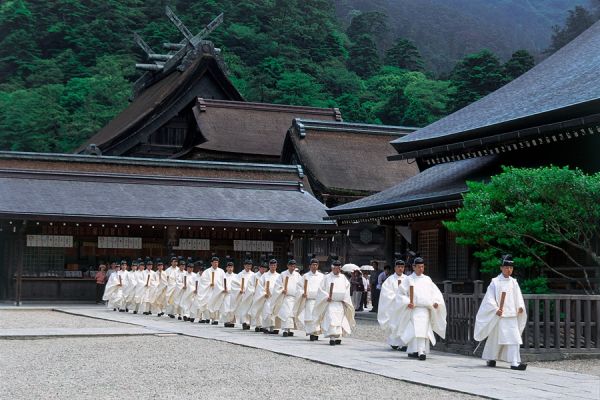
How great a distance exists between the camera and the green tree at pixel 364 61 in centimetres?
6769

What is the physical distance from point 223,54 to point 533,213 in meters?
44.9

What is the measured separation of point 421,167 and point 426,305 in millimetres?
13221

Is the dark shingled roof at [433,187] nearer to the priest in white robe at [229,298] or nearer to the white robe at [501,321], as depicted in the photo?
the priest in white robe at [229,298]

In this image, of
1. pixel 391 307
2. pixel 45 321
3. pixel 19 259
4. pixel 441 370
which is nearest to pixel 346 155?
pixel 19 259

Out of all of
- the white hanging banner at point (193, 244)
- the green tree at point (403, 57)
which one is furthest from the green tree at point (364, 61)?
the white hanging banner at point (193, 244)

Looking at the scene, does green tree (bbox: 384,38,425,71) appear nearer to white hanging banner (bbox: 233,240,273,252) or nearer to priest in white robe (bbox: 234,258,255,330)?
white hanging banner (bbox: 233,240,273,252)

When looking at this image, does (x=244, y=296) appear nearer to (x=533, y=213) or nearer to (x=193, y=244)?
(x=533, y=213)

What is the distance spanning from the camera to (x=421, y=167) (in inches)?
1032

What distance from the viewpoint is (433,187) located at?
21.9m

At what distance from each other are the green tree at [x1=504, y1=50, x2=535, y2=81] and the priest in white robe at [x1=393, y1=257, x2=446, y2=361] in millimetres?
44388

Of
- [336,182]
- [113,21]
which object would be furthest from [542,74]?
[113,21]

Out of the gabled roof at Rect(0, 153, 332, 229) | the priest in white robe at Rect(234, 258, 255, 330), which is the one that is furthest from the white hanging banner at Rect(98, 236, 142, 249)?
the priest in white robe at Rect(234, 258, 255, 330)

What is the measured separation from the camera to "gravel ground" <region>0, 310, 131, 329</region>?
18.6 meters

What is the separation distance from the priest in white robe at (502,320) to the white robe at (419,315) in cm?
85
